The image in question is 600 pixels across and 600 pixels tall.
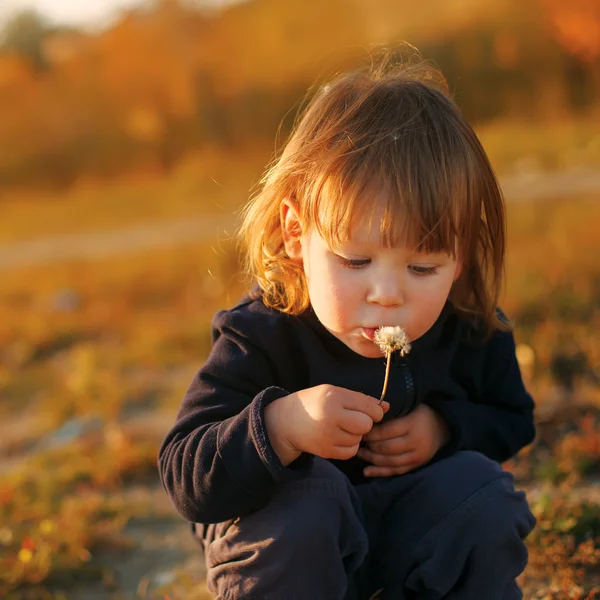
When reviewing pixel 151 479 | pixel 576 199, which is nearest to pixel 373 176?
pixel 151 479

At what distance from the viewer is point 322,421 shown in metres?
1.46

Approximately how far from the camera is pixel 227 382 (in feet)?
5.57

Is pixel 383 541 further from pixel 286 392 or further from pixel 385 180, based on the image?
pixel 385 180

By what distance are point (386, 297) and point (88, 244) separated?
22.0ft

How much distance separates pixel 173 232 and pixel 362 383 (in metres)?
6.12

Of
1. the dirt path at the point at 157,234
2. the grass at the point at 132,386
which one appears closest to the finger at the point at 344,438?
the grass at the point at 132,386

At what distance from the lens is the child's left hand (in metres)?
1.79

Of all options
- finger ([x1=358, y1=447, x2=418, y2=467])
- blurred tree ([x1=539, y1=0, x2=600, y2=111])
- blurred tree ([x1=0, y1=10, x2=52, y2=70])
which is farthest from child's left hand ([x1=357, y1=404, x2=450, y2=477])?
blurred tree ([x1=0, y1=10, x2=52, y2=70])

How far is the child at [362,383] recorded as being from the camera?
1544mm

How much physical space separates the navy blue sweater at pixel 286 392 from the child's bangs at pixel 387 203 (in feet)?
0.90

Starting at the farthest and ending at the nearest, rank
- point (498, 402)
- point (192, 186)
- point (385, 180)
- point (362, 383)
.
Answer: point (192, 186) → point (498, 402) → point (362, 383) → point (385, 180)

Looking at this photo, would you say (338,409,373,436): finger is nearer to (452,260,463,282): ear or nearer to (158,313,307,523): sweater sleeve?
(158,313,307,523): sweater sleeve

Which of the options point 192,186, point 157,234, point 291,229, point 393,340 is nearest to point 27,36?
point 192,186

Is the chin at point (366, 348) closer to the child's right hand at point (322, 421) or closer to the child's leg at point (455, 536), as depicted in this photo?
the child's right hand at point (322, 421)
